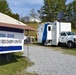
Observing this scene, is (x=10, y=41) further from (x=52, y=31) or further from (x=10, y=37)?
(x=52, y=31)

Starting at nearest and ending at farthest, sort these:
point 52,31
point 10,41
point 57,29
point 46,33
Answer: point 10,41 → point 57,29 → point 52,31 → point 46,33

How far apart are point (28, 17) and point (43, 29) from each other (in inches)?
2080

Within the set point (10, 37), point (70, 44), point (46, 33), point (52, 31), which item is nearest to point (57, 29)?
point (52, 31)

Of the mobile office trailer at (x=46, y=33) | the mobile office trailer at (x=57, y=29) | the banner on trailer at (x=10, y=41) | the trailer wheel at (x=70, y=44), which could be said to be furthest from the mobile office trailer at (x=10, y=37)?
the mobile office trailer at (x=46, y=33)

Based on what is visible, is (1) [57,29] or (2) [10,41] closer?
(2) [10,41]

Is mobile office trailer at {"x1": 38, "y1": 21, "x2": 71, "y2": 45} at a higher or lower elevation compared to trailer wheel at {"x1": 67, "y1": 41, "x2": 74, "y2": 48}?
higher

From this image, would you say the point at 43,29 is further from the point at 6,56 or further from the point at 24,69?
the point at 24,69

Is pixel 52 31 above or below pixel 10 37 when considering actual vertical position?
above

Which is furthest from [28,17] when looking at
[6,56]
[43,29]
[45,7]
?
[6,56]

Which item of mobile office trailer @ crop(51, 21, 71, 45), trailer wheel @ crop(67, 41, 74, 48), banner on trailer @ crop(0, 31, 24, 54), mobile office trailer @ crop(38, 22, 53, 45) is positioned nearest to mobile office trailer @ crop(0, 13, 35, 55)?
banner on trailer @ crop(0, 31, 24, 54)

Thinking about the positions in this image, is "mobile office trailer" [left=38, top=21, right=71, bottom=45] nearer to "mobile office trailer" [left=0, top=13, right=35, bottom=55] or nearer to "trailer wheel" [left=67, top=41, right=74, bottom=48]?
"trailer wheel" [left=67, top=41, right=74, bottom=48]

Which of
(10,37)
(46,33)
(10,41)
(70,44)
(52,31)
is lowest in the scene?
(70,44)

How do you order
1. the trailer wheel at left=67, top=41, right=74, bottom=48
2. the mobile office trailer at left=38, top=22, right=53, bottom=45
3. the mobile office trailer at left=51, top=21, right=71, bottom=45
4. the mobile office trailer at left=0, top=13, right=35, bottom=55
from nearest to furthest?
1. the mobile office trailer at left=0, top=13, right=35, bottom=55
2. the trailer wheel at left=67, top=41, right=74, bottom=48
3. the mobile office trailer at left=51, top=21, right=71, bottom=45
4. the mobile office trailer at left=38, top=22, right=53, bottom=45

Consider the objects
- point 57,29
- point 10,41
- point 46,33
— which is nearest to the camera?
point 10,41
